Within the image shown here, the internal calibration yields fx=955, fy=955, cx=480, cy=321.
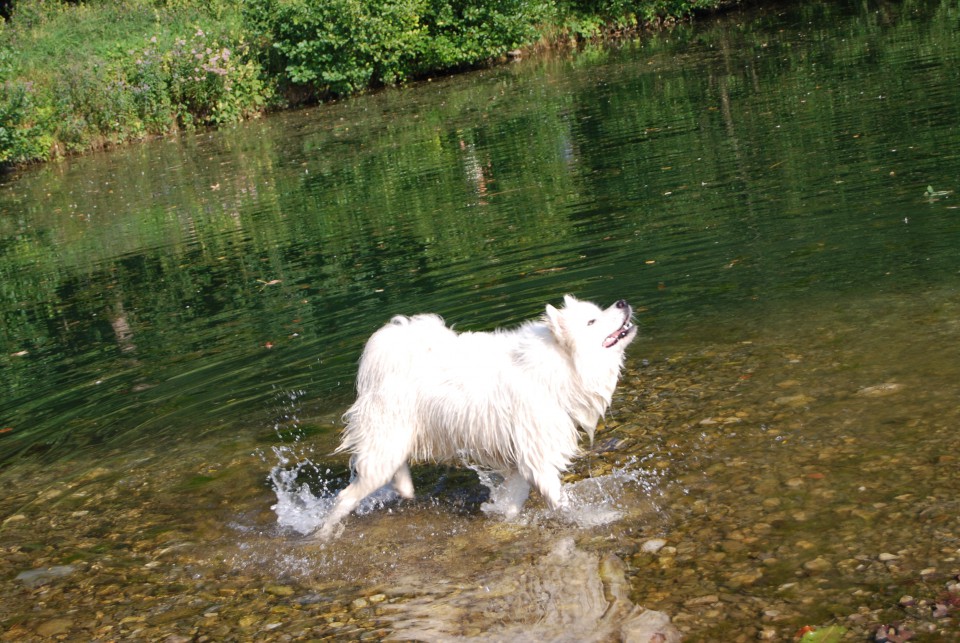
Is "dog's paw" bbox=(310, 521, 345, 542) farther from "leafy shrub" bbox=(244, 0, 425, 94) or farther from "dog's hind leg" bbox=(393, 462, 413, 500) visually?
"leafy shrub" bbox=(244, 0, 425, 94)

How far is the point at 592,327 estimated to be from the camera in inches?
225

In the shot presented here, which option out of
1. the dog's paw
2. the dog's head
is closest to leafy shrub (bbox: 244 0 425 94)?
the dog's paw

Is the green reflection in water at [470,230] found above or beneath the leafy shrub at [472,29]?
beneath

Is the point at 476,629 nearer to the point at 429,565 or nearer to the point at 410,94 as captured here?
the point at 429,565

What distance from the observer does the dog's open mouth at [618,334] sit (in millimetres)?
5699

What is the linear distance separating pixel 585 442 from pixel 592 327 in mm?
1941

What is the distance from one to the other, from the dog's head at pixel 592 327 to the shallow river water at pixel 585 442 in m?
1.22

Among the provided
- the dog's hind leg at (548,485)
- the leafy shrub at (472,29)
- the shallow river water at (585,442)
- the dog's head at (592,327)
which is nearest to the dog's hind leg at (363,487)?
the shallow river water at (585,442)

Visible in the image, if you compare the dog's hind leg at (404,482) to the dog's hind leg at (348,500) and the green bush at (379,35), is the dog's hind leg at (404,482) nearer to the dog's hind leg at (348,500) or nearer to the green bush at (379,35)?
the dog's hind leg at (348,500)

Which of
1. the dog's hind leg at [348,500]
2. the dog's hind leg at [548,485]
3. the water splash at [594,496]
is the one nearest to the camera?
the dog's hind leg at [548,485]

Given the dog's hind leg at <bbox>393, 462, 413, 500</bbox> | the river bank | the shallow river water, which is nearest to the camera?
the shallow river water

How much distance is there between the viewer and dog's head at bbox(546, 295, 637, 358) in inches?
224

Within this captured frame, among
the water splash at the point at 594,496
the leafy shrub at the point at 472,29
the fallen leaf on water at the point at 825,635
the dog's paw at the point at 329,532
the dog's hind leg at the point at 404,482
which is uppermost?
the leafy shrub at the point at 472,29

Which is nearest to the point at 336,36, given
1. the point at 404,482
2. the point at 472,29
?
the point at 472,29
